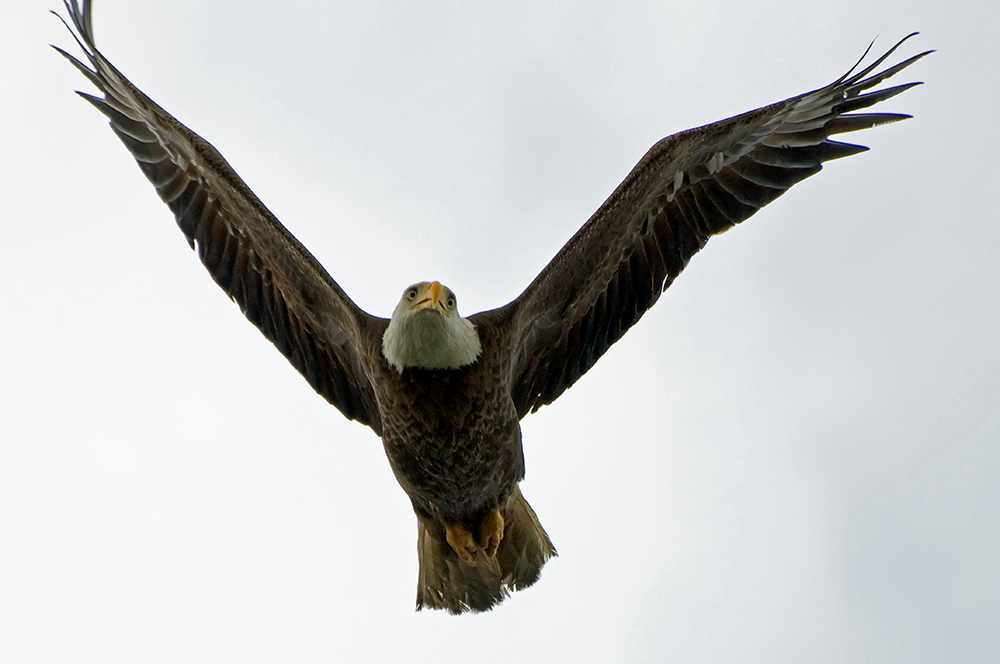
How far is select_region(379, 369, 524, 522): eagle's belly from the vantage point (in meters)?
6.67

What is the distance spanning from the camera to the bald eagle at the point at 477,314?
6742 millimetres

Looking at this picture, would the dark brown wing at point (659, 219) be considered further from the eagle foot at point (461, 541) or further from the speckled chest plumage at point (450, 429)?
the eagle foot at point (461, 541)

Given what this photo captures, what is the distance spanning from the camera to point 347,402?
780 centimetres

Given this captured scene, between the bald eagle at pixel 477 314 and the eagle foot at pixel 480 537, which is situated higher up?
the bald eagle at pixel 477 314

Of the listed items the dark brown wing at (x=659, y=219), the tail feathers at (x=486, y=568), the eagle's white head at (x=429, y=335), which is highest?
the dark brown wing at (x=659, y=219)

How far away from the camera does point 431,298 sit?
6.60 m

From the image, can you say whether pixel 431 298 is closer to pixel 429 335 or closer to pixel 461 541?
pixel 429 335

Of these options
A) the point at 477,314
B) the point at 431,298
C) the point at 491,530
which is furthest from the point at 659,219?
the point at 491,530

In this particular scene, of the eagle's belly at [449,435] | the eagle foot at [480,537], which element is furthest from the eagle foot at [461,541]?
the eagle's belly at [449,435]

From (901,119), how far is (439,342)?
3.07 meters

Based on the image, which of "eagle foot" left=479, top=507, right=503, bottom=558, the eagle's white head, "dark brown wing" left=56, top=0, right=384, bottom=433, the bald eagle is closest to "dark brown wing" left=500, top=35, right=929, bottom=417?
the bald eagle

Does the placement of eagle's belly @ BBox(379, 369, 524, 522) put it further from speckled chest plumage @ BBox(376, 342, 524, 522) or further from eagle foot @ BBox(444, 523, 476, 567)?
eagle foot @ BBox(444, 523, 476, 567)

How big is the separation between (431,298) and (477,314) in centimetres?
69

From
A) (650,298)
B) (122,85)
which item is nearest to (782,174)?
(650,298)
